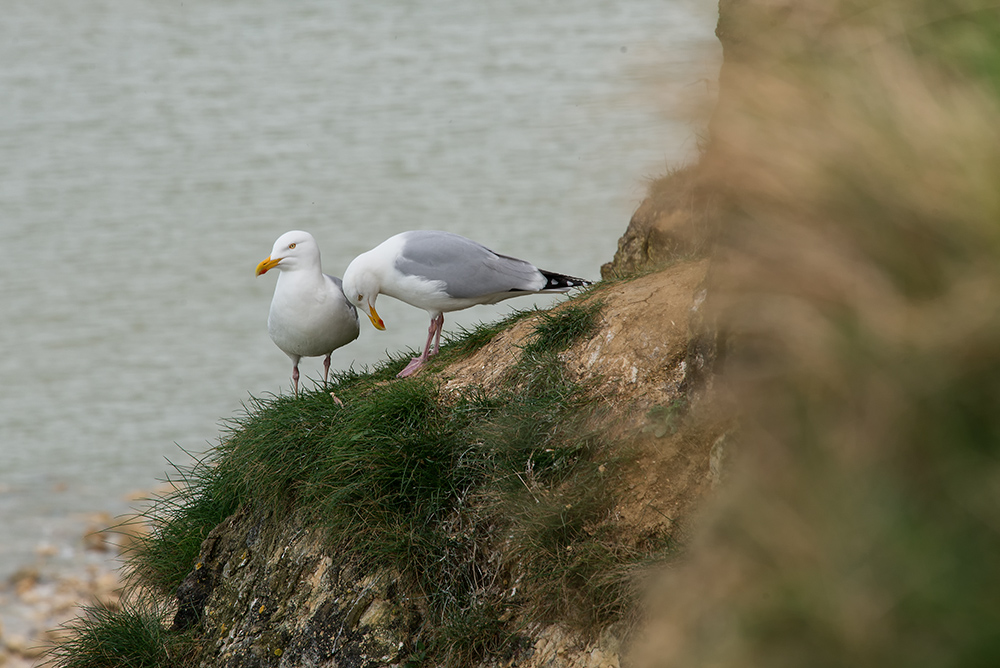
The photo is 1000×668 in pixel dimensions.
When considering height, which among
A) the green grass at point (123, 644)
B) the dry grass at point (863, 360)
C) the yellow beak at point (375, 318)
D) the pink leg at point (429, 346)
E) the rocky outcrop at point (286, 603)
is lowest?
the green grass at point (123, 644)

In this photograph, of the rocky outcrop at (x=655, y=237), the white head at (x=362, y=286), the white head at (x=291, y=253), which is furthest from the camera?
the white head at (x=291, y=253)

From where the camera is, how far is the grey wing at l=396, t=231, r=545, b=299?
5.36 meters

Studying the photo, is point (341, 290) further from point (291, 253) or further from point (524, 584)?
point (524, 584)

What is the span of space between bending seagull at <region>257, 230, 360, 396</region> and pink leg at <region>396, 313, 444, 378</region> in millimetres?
561

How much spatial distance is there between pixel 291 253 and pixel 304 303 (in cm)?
33

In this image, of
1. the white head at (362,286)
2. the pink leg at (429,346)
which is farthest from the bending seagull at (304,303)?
the pink leg at (429,346)

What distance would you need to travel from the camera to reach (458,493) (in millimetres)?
3871

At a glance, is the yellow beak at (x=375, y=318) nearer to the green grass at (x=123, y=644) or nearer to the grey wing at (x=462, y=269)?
the grey wing at (x=462, y=269)

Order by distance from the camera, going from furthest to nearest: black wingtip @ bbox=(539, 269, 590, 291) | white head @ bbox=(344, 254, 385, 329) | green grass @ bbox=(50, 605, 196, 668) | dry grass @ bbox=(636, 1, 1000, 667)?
white head @ bbox=(344, 254, 385, 329)
black wingtip @ bbox=(539, 269, 590, 291)
green grass @ bbox=(50, 605, 196, 668)
dry grass @ bbox=(636, 1, 1000, 667)

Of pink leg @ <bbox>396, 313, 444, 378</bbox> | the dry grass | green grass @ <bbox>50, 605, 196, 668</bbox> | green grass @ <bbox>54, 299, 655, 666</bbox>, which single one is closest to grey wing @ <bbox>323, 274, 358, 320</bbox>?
pink leg @ <bbox>396, 313, 444, 378</bbox>

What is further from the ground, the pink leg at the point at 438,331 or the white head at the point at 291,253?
the white head at the point at 291,253

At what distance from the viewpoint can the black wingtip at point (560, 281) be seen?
528 cm

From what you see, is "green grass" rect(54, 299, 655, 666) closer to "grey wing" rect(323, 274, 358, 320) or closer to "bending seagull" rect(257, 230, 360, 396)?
"bending seagull" rect(257, 230, 360, 396)

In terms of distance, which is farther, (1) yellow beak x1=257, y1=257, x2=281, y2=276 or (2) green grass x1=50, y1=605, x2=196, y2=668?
(1) yellow beak x1=257, y1=257, x2=281, y2=276
